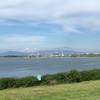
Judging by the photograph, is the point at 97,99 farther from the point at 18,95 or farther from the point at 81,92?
the point at 18,95

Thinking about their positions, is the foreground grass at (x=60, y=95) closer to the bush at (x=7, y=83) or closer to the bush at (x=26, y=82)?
the bush at (x=26, y=82)

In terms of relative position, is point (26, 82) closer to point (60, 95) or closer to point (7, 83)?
point (7, 83)

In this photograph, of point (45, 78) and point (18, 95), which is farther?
point (45, 78)

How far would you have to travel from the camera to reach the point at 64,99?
13.8m

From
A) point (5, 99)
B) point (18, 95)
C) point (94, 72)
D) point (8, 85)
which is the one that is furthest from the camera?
point (94, 72)

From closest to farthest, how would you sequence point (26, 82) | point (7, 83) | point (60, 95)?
point (60, 95) → point (7, 83) → point (26, 82)

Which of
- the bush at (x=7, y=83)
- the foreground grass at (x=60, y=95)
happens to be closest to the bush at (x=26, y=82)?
the bush at (x=7, y=83)

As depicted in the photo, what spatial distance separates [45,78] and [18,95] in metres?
5.75

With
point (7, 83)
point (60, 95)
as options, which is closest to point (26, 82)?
point (7, 83)

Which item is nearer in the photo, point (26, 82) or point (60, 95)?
point (60, 95)

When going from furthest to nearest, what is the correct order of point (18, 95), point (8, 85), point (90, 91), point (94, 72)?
1. point (94, 72)
2. point (8, 85)
3. point (90, 91)
4. point (18, 95)

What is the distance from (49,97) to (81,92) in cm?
180

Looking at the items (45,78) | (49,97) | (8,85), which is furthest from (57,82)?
(49,97)

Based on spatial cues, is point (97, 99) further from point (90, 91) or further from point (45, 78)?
point (45, 78)
